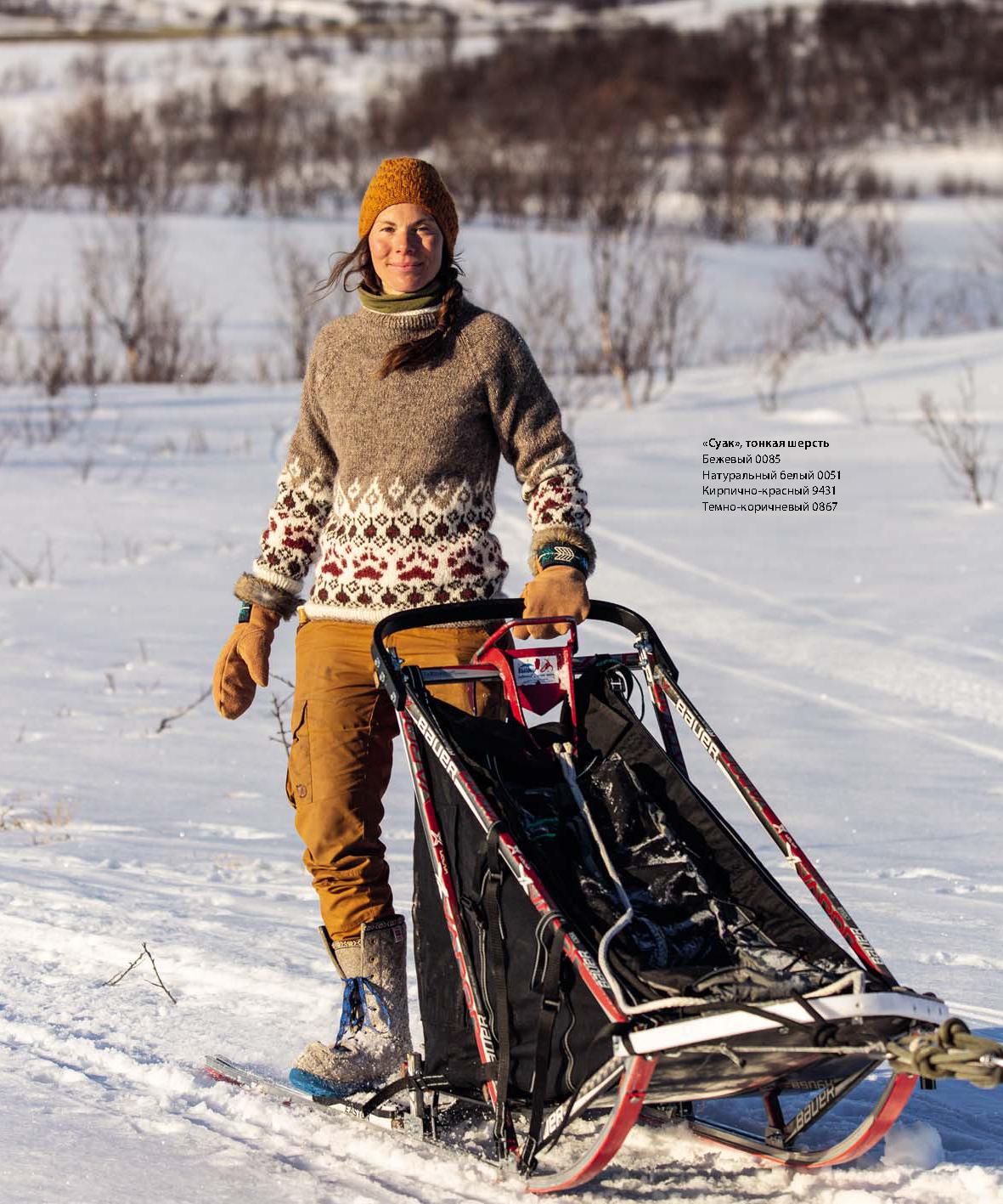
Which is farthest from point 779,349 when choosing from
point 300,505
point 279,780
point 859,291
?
point 300,505

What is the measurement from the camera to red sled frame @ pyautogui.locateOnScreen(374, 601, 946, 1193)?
7.39 feet

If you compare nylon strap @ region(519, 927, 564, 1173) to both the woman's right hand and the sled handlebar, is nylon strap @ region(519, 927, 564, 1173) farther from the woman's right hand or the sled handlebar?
the woman's right hand

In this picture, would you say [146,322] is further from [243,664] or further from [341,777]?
[341,777]

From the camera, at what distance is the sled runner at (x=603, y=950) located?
85.4 inches

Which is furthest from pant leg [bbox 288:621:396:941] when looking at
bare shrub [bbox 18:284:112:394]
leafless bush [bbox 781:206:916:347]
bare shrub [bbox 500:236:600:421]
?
leafless bush [bbox 781:206:916:347]

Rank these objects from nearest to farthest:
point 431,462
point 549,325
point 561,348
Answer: point 431,462 < point 561,348 < point 549,325

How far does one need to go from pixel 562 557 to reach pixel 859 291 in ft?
80.0

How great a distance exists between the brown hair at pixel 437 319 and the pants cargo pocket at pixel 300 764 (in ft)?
2.21

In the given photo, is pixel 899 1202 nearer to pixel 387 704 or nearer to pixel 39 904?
pixel 387 704

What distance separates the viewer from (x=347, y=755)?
9.44ft

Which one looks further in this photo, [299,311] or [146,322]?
[299,311]

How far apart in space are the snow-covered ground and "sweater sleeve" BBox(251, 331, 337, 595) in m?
1.01

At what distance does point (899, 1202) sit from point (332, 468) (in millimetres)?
1672

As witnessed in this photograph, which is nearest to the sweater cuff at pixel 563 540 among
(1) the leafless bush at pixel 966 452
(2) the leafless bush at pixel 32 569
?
(2) the leafless bush at pixel 32 569
